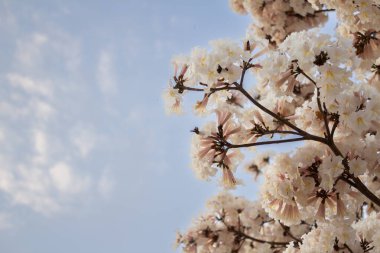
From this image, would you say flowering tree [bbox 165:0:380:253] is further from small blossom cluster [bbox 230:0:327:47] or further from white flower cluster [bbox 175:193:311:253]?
small blossom cluster [bbox 230:0:327:47]

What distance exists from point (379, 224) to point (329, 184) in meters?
1.19

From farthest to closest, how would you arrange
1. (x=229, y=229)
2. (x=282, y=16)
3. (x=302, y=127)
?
(x=282, y=16) → (x=229, y=229) → (x=302, y=127)

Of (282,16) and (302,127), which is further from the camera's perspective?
(282,16)

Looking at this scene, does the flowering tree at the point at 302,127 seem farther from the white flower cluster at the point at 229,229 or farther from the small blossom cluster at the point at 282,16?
the small blossom cluster at the point at 282,16

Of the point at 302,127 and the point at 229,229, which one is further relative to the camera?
the point at 229,229

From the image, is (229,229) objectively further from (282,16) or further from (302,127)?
Result: (282,16)

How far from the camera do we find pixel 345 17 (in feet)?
17.9

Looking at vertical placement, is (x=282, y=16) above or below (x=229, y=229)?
above

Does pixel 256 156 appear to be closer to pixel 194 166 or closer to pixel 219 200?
pixel 219 200

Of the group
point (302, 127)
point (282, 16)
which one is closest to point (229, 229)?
point (302, 127)

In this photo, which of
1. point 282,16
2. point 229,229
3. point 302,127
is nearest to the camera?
point 302,127

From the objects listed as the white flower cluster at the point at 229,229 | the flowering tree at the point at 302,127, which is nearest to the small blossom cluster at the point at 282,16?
the white flower cluster at the point at 229,229

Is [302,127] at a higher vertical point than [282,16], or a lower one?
lower

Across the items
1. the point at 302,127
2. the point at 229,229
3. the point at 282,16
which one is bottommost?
the point at 302,127
